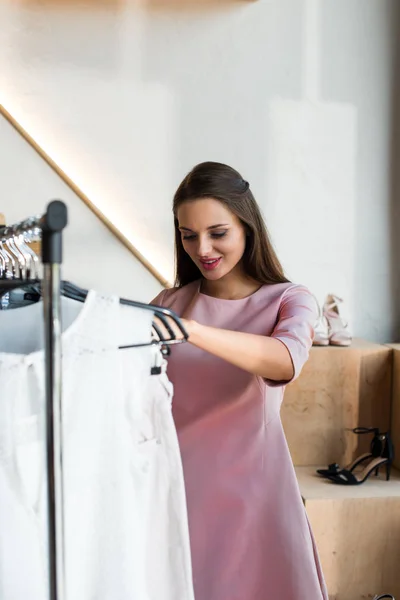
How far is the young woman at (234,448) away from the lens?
62.6 inches

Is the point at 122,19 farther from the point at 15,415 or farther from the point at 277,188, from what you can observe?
the point at 15,415

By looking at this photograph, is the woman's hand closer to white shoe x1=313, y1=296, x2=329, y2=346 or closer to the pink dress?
the pink dress

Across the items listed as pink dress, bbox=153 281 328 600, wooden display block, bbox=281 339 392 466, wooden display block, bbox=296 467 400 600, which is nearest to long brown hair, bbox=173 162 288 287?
pink dress, bbox=153 281 328 600

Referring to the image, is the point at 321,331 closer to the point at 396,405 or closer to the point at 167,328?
the point at 396,405

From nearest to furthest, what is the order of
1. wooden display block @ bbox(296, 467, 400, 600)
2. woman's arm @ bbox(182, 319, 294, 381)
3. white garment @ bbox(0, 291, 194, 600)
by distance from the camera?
white garment @ bbox(0, 291, 194, 600) < woman's arm @ bbox(182, 319, 294, 381) < wooden display block @ bbox(296, 467, 400, 600)

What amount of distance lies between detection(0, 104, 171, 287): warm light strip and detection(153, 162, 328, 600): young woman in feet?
5.23

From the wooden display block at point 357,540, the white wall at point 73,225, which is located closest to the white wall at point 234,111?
the white wall at point 73,225

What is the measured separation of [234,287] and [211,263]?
6.1 inches

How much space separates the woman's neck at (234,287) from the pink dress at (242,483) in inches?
3.5

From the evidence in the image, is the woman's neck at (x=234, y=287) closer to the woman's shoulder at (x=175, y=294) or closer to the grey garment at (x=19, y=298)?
the woman's shoulder at (x=175, y=294)

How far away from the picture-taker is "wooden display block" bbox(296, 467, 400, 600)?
250 centimetres

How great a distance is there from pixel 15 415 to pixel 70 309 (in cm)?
19

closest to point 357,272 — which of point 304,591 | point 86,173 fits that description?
point 86,173

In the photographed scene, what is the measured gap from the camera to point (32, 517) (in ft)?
3.51
